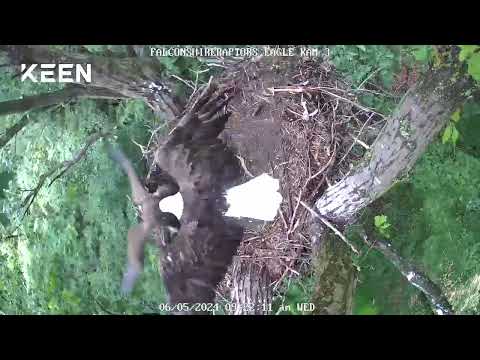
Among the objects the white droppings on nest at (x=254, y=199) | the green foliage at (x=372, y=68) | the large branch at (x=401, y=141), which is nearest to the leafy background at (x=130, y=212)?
the green foliage at (x=372, y=68)

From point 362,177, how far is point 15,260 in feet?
4.51

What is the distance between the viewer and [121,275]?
2.33 m

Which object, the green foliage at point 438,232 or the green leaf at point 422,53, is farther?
the green foliage at point 438,232

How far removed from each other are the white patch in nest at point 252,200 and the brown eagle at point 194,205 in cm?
2

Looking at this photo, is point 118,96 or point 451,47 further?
point 118,96

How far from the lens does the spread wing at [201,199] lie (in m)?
2.30

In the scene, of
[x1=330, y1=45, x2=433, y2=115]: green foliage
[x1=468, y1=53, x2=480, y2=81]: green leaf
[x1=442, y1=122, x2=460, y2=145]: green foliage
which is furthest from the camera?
[x1=330, y1=45, x2=433, y2=115]: green foliage

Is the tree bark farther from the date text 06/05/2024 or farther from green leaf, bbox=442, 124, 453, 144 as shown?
the date text 06/05/2024

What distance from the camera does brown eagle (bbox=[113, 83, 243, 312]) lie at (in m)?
2.30

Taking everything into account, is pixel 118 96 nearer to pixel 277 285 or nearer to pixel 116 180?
pixel 116 180

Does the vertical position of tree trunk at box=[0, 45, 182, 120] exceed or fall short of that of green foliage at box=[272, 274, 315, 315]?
it exceeds it

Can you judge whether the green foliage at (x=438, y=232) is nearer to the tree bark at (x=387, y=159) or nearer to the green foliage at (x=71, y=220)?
the tree bark at (x=387, y=159)

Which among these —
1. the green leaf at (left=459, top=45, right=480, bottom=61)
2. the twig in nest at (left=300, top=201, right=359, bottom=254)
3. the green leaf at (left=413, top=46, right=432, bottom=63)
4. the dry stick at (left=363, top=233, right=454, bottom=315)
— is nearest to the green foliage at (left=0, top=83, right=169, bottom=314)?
the twig in nest at (left=300, top=201, right=359, bottom=254)

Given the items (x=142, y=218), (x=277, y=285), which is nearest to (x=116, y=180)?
(x=142, y=218)
